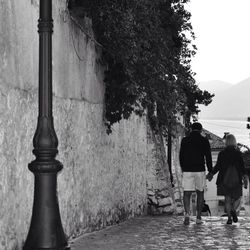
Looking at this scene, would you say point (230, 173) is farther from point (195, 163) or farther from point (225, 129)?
point (225, 129)

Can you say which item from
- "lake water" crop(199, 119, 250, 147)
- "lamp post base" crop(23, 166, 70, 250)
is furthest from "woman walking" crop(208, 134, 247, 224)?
"lake water" crop(199, 119, 250, 147)

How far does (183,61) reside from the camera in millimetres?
20172

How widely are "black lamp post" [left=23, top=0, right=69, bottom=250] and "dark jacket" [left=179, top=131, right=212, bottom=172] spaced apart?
564 centimetres

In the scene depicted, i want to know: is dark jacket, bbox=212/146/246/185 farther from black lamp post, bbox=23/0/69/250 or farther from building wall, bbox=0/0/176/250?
black lamp post, bbox=23/0/69/250

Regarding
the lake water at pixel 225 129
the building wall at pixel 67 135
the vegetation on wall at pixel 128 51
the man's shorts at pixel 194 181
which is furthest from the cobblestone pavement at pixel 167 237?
the lake water at pixel 225 129

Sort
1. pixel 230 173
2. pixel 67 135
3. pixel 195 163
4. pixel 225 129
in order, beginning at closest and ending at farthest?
pixel 67 135 → pixel 195 163 → pixel 230 173 → pixel 225 129

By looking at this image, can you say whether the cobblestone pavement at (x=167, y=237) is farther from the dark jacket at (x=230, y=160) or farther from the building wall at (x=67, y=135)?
the dark jacket at (x=230, y=160)

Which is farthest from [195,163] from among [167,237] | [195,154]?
[167,237]

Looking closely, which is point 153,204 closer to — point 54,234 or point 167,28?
point 167,28

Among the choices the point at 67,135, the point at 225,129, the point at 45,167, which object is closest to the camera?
the point at 45,167

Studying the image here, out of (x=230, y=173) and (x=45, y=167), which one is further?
(x=230, y=173)

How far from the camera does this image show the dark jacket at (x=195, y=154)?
35.0ft

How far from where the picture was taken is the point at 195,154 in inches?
420

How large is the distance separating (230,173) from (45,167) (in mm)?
6417
